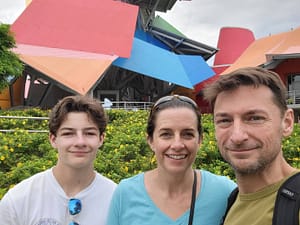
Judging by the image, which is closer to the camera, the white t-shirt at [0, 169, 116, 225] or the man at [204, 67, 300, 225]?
the man at [204, 67, 300, 225]

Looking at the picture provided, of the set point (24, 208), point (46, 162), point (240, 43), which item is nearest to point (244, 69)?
point (24, 208)

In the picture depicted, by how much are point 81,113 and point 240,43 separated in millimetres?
32212

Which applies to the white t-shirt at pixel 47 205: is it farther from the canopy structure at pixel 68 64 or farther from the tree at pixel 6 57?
the canopy structure at pixel 68 64

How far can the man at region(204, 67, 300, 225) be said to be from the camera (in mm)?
1480

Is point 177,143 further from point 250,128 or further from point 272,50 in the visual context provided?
point 272,50

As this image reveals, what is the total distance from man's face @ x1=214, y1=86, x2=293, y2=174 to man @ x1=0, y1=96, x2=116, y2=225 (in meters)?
0.97

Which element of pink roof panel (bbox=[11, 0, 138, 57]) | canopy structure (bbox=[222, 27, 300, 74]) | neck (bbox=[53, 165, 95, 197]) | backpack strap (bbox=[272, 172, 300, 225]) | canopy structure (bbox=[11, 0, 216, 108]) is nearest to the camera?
backpack strap (bbox=[272, 172, 300, 225])

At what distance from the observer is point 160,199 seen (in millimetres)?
1991

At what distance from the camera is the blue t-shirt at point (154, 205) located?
1.88 m

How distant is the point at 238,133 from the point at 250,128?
0.17 feet

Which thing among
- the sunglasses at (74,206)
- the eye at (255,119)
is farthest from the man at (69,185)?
the eye at (255,119)

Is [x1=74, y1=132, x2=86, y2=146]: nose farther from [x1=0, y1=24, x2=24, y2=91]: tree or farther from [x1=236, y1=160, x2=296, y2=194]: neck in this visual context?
[x1=0, y1=24, x2=24, y2=91]: tree

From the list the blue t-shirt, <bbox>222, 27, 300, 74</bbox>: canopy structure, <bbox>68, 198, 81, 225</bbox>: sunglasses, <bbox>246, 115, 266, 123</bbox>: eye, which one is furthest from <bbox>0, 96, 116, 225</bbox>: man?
<bbox>222, 27, 300, 74</bbox>: canopy structure

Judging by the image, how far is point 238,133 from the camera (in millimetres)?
1485
